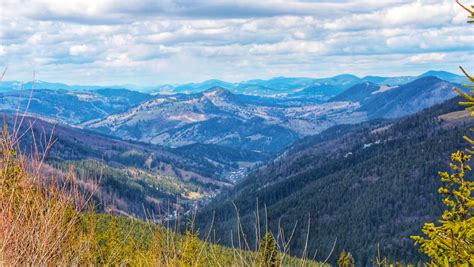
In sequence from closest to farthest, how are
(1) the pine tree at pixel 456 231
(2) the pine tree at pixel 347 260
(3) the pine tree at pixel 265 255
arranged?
(3) the pine tree at pixel 265 255, (1) the pine tree at pixel 456 231, (2) the pine tree at pixel 347 260

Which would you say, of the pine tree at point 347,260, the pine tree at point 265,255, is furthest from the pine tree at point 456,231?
the pine tree at point 265,255

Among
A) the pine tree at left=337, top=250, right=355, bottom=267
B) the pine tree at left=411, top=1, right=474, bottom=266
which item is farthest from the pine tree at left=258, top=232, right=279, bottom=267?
the pine tree at left=411, top=1, right=474, bottom=266

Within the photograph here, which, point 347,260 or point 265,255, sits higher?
point 265,255

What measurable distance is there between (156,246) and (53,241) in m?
2.31

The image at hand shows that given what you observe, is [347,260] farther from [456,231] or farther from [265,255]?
[265,255]

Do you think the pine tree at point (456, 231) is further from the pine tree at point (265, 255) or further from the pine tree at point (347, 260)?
the pine tree at point (265, 255)

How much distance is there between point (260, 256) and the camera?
7.41 meters

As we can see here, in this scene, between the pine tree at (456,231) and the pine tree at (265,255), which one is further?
the pine tree at (456,231)

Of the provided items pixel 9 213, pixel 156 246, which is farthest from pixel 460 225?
pixel 9 213

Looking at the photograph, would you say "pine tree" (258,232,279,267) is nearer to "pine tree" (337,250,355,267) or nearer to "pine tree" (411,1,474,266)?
"pine tree" (337,250,355,267)

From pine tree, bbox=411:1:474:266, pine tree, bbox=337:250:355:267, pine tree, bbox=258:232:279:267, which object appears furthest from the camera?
pine tree, bbox=337:250:355:267

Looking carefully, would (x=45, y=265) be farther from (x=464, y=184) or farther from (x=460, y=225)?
(x=464, y=184)

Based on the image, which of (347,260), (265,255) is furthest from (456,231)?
(347,260)

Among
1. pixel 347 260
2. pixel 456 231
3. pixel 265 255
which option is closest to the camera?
pixel 456 231
